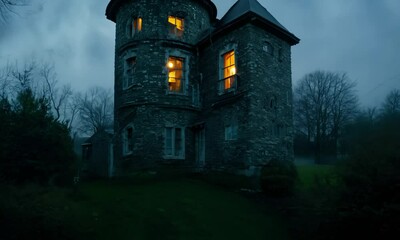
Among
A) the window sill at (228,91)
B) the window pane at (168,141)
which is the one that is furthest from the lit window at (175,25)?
the window pane at (168,141)

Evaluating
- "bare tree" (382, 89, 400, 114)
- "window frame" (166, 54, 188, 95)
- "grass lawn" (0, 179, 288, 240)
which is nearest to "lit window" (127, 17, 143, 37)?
"window frame" (166, 54, 188, 95)

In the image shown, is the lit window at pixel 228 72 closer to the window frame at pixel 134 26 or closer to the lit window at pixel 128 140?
the window frame at pixel 134 26

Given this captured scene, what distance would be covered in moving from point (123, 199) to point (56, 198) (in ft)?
8.55

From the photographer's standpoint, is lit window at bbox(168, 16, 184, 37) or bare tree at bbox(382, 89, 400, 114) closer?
bare tree at bbox(382, 89, 400, 114)

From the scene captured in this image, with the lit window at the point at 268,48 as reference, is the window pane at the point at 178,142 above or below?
below

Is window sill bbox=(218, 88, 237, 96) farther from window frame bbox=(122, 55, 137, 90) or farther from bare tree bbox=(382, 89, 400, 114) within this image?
bare tree bbox=(382, 89, 400, 114)

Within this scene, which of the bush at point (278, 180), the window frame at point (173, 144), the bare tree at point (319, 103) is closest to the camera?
the bush at point (278, 180)

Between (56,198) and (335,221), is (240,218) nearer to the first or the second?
(335,221)

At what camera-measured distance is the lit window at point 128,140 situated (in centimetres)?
1999

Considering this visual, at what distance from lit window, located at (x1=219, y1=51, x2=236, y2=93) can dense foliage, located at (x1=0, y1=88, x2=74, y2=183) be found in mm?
8720

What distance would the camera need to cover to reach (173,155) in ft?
63.7

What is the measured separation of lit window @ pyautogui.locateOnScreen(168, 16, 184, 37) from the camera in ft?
66.6

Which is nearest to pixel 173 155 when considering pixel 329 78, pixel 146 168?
pixel 146 168

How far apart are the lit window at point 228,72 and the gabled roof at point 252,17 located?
1633 mm
